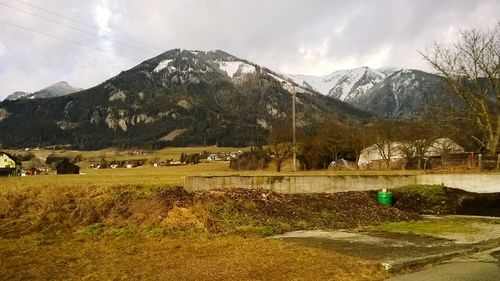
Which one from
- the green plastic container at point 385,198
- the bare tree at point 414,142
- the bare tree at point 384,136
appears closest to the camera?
the green plastic container at point 385,198

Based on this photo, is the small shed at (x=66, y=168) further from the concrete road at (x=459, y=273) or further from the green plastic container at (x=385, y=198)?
the concrete road at (x=459, y=273)

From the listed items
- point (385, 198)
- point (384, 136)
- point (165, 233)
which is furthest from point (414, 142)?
point (165, 233)

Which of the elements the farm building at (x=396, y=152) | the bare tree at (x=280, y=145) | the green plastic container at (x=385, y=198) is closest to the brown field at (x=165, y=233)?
the green plastic container at (x=385, y=198)

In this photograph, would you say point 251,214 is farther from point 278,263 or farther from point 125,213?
point 278,263

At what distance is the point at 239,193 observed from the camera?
1981 centimetres

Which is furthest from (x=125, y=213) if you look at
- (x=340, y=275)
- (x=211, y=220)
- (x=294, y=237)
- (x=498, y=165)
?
(x=498, y=165)

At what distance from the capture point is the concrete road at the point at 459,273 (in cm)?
1001

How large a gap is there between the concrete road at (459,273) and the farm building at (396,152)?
A: 1929 inches

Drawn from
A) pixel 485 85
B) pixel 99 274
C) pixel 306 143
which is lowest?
pixel 99 274

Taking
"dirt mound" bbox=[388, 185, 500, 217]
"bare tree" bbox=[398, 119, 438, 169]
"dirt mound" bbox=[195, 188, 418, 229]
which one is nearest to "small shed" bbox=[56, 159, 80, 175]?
"bare tree" bbox=[398, 119, 438, 169]

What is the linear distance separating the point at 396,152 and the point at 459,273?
61024 millimetres

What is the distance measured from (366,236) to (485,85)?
35826 millimetres

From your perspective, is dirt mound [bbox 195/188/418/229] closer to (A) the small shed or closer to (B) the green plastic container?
(B) the green plastic container

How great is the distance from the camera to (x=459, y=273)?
10.4 m
